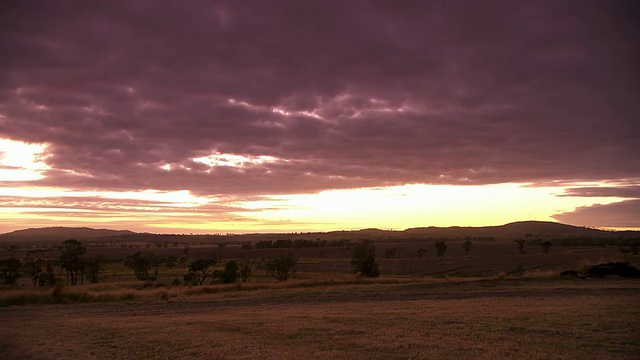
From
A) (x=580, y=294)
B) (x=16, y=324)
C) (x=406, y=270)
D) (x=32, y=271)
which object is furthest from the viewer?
(x=406, y=270)

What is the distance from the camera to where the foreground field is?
1267cm

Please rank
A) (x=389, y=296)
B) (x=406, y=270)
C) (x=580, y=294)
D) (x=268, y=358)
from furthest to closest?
(x=406, y=270) → (x=389, y=296) → (x=580, y=294) → (x=268, y=358)

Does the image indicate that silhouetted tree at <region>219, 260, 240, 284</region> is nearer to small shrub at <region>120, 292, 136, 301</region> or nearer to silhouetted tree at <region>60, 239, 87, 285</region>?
silhouetted tree at <region>60, 239, 87, 285</region>

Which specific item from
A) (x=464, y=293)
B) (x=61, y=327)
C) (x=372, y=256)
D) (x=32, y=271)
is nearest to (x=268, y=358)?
(x=61, y=327)

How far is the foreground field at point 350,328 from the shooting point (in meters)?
12.7

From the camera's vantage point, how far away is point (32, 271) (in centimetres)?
5941

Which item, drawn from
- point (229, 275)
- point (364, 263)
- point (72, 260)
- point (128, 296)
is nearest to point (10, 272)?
point (72, 260)

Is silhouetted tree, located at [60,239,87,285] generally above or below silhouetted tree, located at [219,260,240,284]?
above

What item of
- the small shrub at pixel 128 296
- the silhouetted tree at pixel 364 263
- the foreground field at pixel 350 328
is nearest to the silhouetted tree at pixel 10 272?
the small shrub at pixel 128 296

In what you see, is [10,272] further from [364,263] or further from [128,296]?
[364,263]

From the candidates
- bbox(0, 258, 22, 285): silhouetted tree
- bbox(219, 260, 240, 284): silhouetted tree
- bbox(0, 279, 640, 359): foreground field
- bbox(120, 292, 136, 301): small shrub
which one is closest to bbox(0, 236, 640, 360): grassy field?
bbox(0, 279, 640, 359): foreground field

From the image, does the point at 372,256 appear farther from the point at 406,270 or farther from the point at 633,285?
the point at 633,285

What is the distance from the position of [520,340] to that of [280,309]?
13.0 metres

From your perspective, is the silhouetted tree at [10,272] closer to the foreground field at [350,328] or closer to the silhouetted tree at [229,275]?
the silhouetted tree at [229,275]
